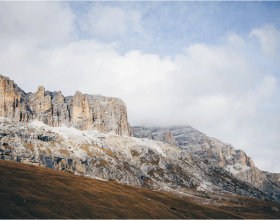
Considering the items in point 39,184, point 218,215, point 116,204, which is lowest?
point 218,215

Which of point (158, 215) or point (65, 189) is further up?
point (65, 189)

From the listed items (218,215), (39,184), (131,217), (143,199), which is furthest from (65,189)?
(218,215)

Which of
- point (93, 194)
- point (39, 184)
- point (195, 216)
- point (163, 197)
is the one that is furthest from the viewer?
point (163, 197)

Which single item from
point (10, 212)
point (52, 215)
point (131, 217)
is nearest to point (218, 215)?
point (131, 217)

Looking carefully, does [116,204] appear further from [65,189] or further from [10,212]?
[10,212]

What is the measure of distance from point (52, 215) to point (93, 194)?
113 ft

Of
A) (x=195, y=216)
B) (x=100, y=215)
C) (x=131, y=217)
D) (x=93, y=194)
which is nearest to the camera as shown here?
(x=100, y=215)

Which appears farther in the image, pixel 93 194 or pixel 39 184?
pixel 93 194

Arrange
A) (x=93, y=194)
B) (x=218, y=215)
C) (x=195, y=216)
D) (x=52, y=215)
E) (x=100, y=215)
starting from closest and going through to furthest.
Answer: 1. (x=52, y=215)
2. (x=100, y=215)
3. (x=93, y=194)
4. (x=195, y=216)
5. (x=218, y=215)

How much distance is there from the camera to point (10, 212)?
56.8 metres

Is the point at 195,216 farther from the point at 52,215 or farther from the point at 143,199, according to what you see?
the point at 52,215

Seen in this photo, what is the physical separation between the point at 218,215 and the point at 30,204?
8894 centimetres

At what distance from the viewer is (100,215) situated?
7331cm

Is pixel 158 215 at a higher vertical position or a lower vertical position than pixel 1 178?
lower
